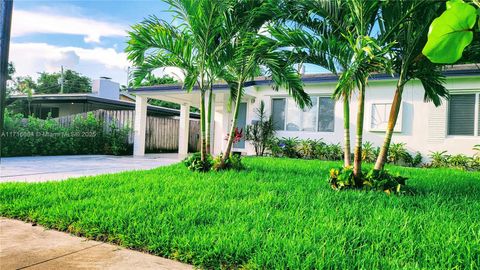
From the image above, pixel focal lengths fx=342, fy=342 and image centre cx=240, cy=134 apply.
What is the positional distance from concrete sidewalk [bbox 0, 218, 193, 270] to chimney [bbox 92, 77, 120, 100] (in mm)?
20555

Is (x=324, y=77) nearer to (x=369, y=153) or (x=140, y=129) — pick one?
(x=369, y=153)

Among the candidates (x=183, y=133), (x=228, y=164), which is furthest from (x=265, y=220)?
(x=183, y=133)

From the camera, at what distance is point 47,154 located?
13.6 meters

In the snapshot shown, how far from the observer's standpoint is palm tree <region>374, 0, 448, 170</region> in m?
5.40

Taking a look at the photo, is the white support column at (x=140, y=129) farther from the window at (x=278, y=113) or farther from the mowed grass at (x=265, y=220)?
the mowed grass at (x=265, y=220)

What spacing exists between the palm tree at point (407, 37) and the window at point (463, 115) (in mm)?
5424

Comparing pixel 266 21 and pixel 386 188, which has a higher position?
pixel 266 21

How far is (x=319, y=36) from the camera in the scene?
647cm

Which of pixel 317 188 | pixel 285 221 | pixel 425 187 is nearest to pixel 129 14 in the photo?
pixel 317 188

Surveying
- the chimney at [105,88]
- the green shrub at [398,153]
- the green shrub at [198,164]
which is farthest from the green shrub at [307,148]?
the chimney at [105,88]

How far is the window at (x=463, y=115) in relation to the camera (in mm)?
10883

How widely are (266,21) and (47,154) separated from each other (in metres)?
10.7

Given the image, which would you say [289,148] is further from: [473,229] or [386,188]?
[473,229]

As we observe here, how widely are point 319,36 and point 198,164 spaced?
3.92 m
